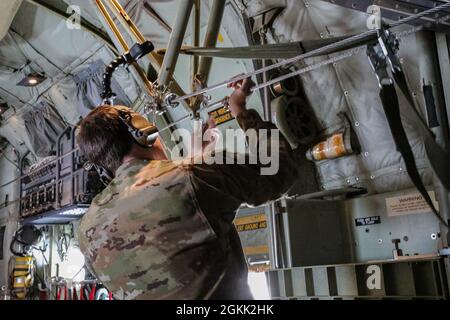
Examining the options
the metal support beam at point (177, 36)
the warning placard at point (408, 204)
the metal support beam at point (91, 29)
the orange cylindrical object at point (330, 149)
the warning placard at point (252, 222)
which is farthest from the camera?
the metal support beam at point (91, 29)

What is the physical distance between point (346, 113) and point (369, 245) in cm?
87

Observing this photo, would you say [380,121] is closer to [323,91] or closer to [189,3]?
[323,91]

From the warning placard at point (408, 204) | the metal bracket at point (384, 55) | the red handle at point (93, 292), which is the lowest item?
the red handle at point (93, 292)

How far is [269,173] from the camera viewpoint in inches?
62.2

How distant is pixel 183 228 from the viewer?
5.00 feet

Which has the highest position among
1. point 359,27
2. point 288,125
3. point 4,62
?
point 4,62

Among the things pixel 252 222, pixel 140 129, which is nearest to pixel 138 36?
pixel 140 129

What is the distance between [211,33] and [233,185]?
1.28 meters

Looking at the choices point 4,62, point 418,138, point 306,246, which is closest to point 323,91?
point 418,138

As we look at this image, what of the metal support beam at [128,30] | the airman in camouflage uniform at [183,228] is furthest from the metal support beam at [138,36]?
the airman in camouflage uniform at [183,228]

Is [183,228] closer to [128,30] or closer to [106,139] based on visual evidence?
[106,139]

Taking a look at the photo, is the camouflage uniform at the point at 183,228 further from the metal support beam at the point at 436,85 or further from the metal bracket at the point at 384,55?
the metal support beam at the point at 436,85

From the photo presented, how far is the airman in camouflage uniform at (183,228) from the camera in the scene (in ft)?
4.97

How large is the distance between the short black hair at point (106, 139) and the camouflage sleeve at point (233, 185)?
334mm
